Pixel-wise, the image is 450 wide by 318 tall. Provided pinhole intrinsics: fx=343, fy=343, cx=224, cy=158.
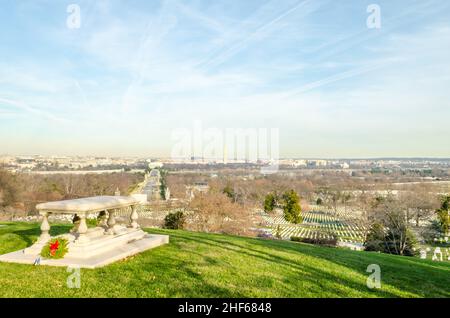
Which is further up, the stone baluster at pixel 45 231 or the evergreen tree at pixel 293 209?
the stone baluster at pixel 45 231

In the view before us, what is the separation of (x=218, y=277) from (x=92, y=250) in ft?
9.83

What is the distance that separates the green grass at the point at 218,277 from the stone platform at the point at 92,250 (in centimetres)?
25

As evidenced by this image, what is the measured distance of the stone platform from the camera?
7070 millimetres

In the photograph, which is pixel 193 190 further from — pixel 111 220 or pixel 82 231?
pixel 82 231

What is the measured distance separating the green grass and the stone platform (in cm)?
25

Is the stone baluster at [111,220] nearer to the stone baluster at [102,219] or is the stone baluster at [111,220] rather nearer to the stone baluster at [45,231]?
the stone baluster at [102,219]

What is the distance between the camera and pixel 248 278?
655 cm

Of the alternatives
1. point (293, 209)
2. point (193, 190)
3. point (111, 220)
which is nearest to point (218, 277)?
point (111, 220)

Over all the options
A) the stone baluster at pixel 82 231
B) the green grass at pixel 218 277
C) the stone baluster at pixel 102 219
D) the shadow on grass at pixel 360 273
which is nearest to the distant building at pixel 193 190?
the stone baluster at pixel 102 219

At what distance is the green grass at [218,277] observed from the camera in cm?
561

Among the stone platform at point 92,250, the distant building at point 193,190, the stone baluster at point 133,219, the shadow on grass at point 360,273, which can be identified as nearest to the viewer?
the shadow on grass at point 360,273

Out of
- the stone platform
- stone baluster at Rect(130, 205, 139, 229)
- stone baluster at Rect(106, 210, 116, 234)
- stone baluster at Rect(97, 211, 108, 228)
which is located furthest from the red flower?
stone baluster at Rect(130, 205, 139, 229)

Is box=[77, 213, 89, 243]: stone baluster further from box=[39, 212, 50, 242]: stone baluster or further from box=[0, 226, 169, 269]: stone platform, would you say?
box=[39, 212, 50, 242]: stone baluster

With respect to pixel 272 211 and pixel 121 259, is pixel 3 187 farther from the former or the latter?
pixel 272 211
